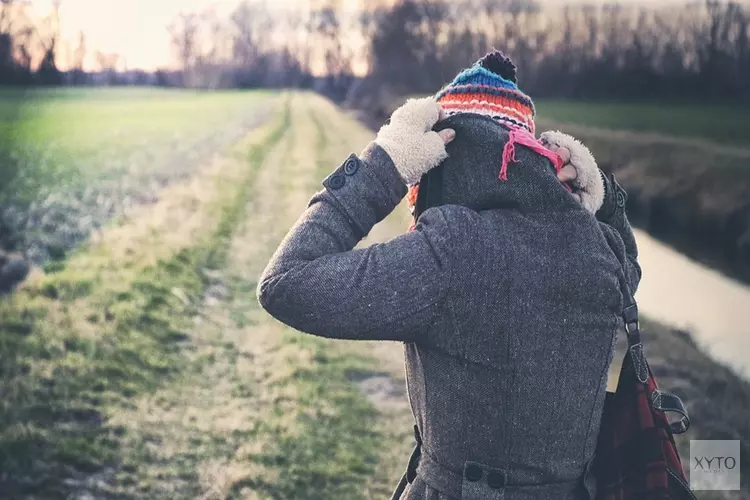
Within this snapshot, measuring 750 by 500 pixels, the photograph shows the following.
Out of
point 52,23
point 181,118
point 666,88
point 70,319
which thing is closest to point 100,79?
point 52,23

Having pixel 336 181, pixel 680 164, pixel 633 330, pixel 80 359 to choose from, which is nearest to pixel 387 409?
pixel 80 359

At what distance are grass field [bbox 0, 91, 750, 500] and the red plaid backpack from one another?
5.30 feet

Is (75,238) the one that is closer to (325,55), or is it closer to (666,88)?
(666,88)

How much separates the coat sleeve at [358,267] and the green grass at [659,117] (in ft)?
30.4

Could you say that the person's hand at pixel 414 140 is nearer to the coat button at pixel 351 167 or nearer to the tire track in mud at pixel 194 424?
the coat button at pixel 351 167

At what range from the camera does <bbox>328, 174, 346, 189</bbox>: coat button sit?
4.86 ft

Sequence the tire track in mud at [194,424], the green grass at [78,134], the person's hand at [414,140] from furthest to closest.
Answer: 1. the green grass at [78,134]
2. the tire track in mud at [194,424]
3. the person's hand at [414,140]

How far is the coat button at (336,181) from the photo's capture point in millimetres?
1482

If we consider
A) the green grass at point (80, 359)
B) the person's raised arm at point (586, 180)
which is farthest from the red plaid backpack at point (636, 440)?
the green grass at point (80, 359)

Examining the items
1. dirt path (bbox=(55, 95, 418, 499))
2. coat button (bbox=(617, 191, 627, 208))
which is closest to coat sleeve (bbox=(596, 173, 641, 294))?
coat button (bbox=(617, 191, 627, 208))

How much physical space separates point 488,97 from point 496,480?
78cm

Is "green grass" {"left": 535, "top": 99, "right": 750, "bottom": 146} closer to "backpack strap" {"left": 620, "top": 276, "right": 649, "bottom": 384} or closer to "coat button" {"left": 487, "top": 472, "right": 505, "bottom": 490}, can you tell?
"backpack strap" {"left": 620, "top": 276, "right": 649, "bottom": 384}

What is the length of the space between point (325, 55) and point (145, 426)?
2451 centimetres

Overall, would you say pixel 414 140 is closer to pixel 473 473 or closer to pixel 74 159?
pixel 473 473
